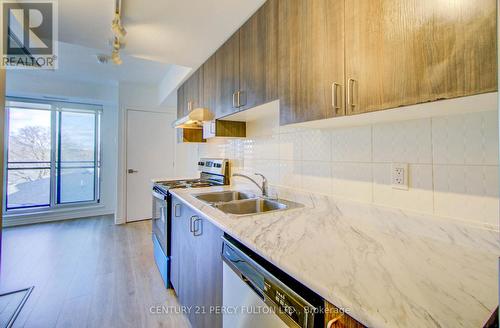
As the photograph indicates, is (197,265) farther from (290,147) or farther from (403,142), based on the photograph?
(403,142)

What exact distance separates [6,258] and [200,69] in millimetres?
3038

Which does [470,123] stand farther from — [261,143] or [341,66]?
[261,143]

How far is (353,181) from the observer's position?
121 centimetres

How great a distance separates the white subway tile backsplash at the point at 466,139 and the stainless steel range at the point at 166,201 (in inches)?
69.6

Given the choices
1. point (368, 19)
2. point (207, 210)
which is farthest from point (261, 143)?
point (368, 19)

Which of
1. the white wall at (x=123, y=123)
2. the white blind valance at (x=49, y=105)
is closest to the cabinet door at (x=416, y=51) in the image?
the white wall at (x=123, y=123)

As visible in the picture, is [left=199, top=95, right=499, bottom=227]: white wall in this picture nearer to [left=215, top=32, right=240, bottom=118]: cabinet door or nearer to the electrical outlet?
the electrical outlet

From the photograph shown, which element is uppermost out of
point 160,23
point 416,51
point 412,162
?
point 160,23

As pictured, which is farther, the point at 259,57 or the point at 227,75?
the point at 227,75

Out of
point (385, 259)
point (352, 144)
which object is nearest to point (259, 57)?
point (352, 144)

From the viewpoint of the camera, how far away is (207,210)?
127 centimetres

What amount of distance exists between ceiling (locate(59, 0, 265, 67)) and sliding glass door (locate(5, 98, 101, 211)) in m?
3.12

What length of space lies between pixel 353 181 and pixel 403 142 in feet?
1.00

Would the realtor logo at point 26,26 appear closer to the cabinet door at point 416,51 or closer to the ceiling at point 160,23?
the ceiling at point 160,23
